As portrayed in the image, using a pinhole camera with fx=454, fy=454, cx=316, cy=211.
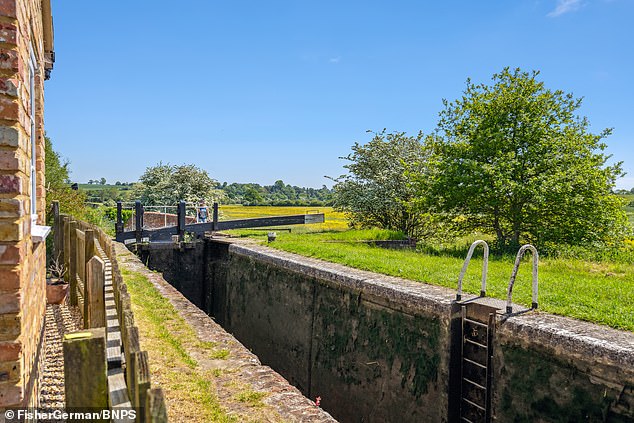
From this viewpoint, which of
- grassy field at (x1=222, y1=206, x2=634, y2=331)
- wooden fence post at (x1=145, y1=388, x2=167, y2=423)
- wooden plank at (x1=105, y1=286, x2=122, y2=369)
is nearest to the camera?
wooden fence post at (x1=145, y1=388, x2=167, y2=423)

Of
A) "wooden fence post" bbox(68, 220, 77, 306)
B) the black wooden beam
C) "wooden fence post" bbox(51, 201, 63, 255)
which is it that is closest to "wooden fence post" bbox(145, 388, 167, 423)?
"wooden fence post" bbox(68, 220, 77, 306)

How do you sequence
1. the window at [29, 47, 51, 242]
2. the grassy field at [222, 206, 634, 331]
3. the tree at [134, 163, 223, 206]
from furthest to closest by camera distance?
the tree at [134, 163, 223, 206], the grassy field at [222, 206, 634, 331], the window at [29, 47, 51, 242]

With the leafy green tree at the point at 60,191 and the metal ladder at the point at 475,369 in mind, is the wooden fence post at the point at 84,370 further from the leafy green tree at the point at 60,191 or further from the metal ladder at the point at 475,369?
the leafy green tree at the point at 60,191

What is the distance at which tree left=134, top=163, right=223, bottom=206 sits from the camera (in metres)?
27.3

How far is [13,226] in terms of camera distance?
2.62 meters

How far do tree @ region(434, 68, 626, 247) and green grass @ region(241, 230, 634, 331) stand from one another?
5.29ft

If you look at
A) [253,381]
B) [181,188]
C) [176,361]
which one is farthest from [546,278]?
[181,188]

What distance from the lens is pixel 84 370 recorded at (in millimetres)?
2086

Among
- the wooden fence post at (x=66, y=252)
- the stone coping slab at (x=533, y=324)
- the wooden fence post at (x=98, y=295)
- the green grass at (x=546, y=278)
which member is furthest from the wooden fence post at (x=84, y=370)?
the wooden fence post at (x=66, y=252)

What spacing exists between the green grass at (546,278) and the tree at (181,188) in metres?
16.6

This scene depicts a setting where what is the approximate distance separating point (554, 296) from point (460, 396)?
Result: 6.16 feet

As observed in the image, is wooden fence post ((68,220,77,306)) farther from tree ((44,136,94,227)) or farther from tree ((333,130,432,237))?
tree ((333,130,432,237))

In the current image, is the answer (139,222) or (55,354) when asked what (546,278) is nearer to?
(55,354)

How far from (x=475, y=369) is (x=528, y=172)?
734cm
